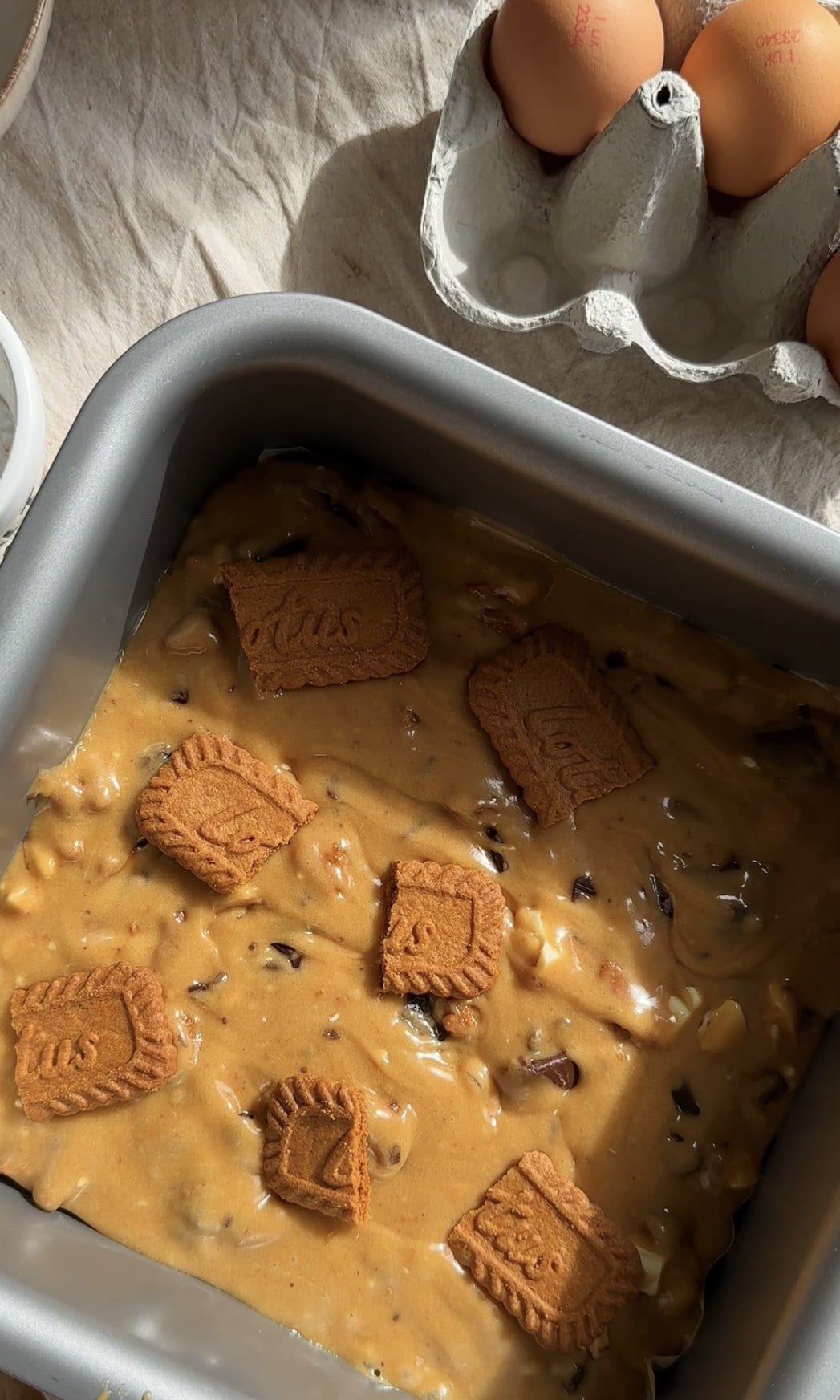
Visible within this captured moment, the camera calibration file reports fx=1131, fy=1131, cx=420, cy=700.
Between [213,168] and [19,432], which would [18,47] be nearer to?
[213,168]

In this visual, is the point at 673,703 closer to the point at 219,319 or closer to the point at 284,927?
the point at 284,927

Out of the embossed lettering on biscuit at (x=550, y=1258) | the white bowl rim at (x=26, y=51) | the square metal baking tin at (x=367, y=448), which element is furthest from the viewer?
the white bowl rim at (x=26, y=51)

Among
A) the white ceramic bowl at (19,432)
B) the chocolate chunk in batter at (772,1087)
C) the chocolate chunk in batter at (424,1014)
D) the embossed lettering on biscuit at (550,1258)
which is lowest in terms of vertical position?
Result: the embossed lettering on biscuit at (550,1258)

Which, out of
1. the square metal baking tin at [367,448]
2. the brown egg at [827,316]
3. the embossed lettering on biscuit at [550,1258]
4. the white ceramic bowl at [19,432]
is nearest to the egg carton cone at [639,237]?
the brown egg at [827,316]

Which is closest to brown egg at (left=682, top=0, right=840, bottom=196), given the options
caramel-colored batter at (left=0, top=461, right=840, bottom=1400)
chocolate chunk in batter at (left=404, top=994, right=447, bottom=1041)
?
caramel-colored batter at (left=0, top=461, right=840, bottom=1400)

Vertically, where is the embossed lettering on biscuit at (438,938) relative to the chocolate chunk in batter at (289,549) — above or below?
below

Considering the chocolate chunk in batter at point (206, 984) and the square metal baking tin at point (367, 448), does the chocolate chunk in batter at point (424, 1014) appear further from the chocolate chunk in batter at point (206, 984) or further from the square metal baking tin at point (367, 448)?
the square metal baking tin at point (367, 448)

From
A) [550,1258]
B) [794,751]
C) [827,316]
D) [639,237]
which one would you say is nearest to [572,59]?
[639,237]

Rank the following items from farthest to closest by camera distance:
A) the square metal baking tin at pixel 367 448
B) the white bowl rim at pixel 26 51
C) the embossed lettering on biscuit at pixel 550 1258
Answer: the white bowl rim at pixel 26 51, the embossed lettering on biscuit at pixel 550 1258, the square metal baking tin at pixel 367 448

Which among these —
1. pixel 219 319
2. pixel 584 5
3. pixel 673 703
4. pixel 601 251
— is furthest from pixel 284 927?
pixel 584 5
